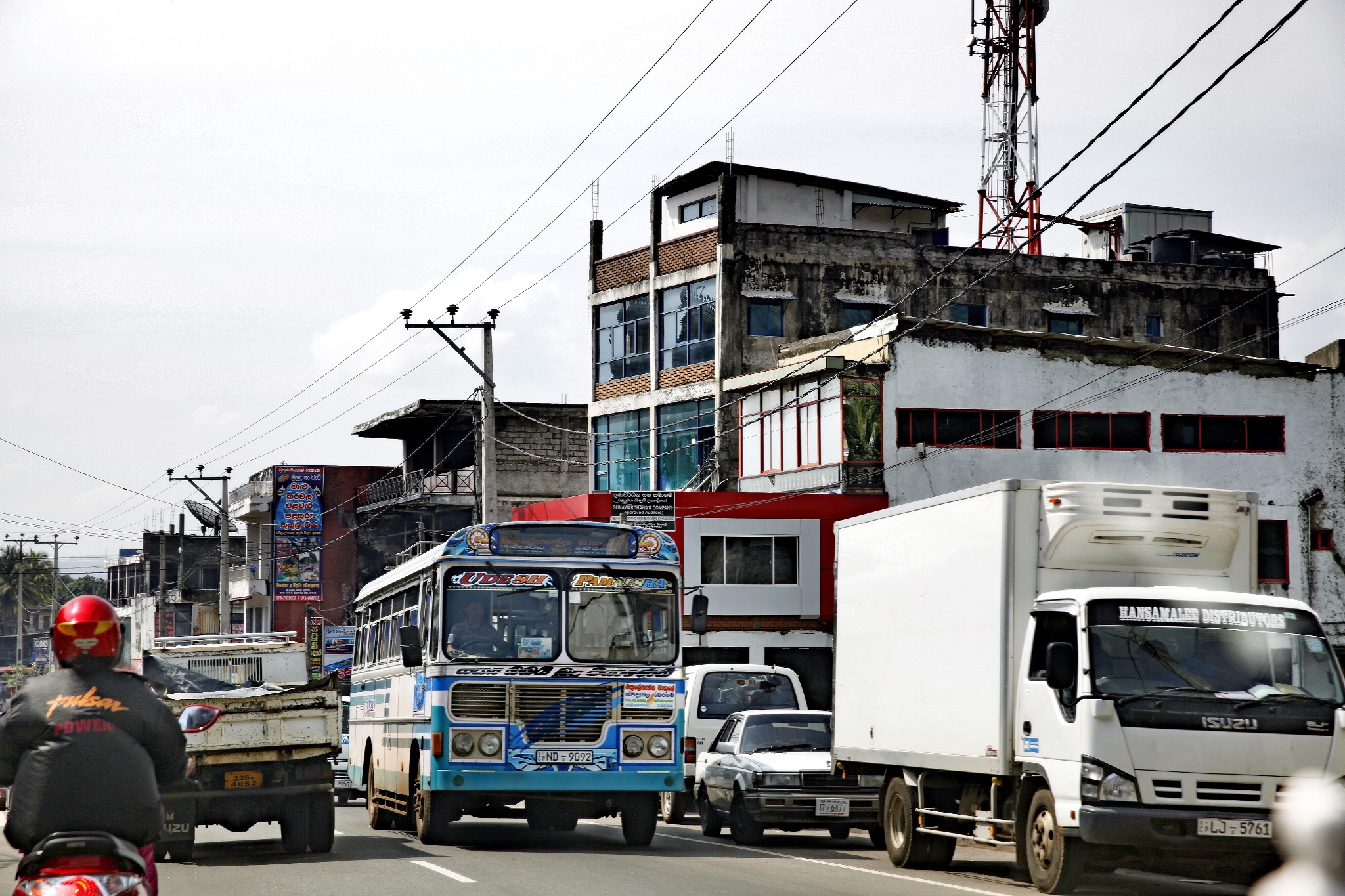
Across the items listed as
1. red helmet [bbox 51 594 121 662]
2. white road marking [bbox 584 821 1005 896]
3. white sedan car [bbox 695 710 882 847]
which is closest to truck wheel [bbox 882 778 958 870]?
white road marking [bbox 584 821 1005 896]

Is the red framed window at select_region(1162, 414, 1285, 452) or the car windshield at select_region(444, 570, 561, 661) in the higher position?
the red framed window at select_region(1162, 414, 1285, 452)

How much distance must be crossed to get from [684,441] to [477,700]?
3374 centimetres

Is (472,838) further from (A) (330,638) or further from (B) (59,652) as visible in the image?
(A) (330,638)

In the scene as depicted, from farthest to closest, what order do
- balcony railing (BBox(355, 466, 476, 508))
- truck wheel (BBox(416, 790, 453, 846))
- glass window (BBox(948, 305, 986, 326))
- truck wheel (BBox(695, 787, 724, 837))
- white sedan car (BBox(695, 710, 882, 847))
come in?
balcony railing (BBox(355, 466, 476, 508)) < glass window (BBox(948, 305, 986, 326)) < truck wheel (BBox(695, 787, 724, 837)) < white sedan car (BBox(695, 710, 882, 847)) < truck wheel (BBox(416, 790, 453, 846))

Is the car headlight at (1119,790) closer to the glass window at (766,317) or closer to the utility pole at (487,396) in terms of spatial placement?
the utility pole at (487,396)

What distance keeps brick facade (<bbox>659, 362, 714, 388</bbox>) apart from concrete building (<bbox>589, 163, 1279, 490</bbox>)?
6cm

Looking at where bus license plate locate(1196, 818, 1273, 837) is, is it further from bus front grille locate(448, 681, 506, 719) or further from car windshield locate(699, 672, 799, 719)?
car windshield locate(699, 672, 799, 719)

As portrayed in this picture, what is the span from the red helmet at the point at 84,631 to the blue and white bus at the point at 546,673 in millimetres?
9941

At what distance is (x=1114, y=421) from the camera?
144 ft

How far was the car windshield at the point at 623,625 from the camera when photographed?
55.6 ft

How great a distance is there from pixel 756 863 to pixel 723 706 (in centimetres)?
809

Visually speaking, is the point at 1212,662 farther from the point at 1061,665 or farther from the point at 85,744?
the point at 85,744

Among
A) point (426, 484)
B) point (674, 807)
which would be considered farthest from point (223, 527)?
point (674, 807)

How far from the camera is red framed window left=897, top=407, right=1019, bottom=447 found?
140 ft
